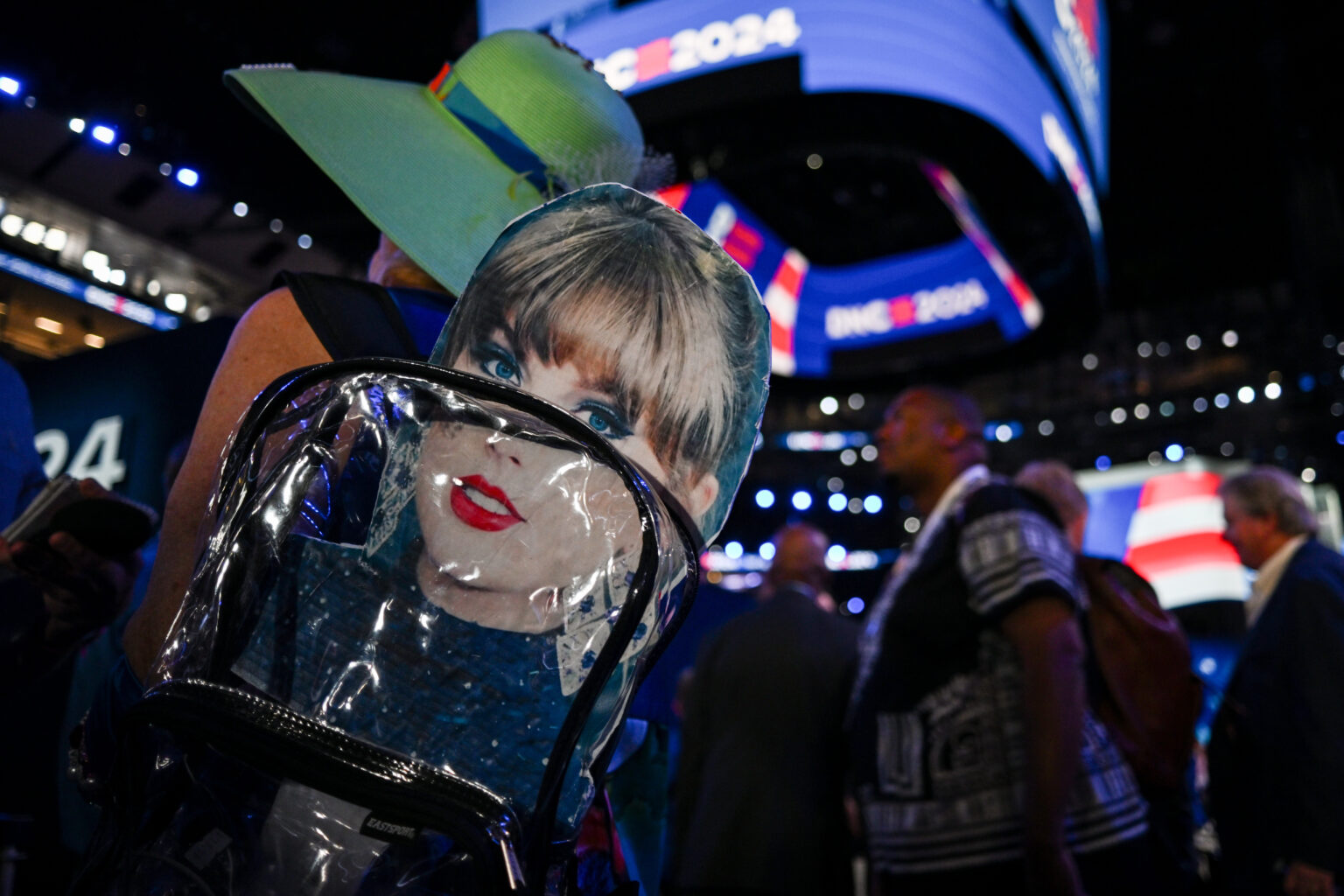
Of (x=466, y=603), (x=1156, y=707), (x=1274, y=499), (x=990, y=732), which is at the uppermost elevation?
(x=1274, y=499)

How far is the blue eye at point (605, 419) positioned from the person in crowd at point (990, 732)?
45.8 inches

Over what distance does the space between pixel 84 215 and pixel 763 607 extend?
181 inches

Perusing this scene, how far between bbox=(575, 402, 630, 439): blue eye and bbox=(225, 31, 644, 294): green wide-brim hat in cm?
24

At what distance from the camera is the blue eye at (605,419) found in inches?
23.3

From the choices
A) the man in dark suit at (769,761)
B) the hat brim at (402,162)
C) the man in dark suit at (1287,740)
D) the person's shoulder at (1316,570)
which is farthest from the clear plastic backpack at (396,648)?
the person's shoulder at (1316,570)

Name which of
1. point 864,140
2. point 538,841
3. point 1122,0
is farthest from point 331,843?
point 1122,0

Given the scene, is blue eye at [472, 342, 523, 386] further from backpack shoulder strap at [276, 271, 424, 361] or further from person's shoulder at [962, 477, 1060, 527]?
person's shoulder at [962, 477, 1060, 527]

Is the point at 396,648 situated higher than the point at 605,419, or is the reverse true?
the point at 605,419

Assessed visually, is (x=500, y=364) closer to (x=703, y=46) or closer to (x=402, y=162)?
(x=402, y=162)

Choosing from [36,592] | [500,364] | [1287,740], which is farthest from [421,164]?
[1287,740]

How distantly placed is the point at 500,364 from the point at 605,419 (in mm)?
80

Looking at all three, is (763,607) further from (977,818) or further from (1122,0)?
(1122,0)

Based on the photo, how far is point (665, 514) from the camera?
0.52 m

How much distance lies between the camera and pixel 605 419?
1.95 ft
